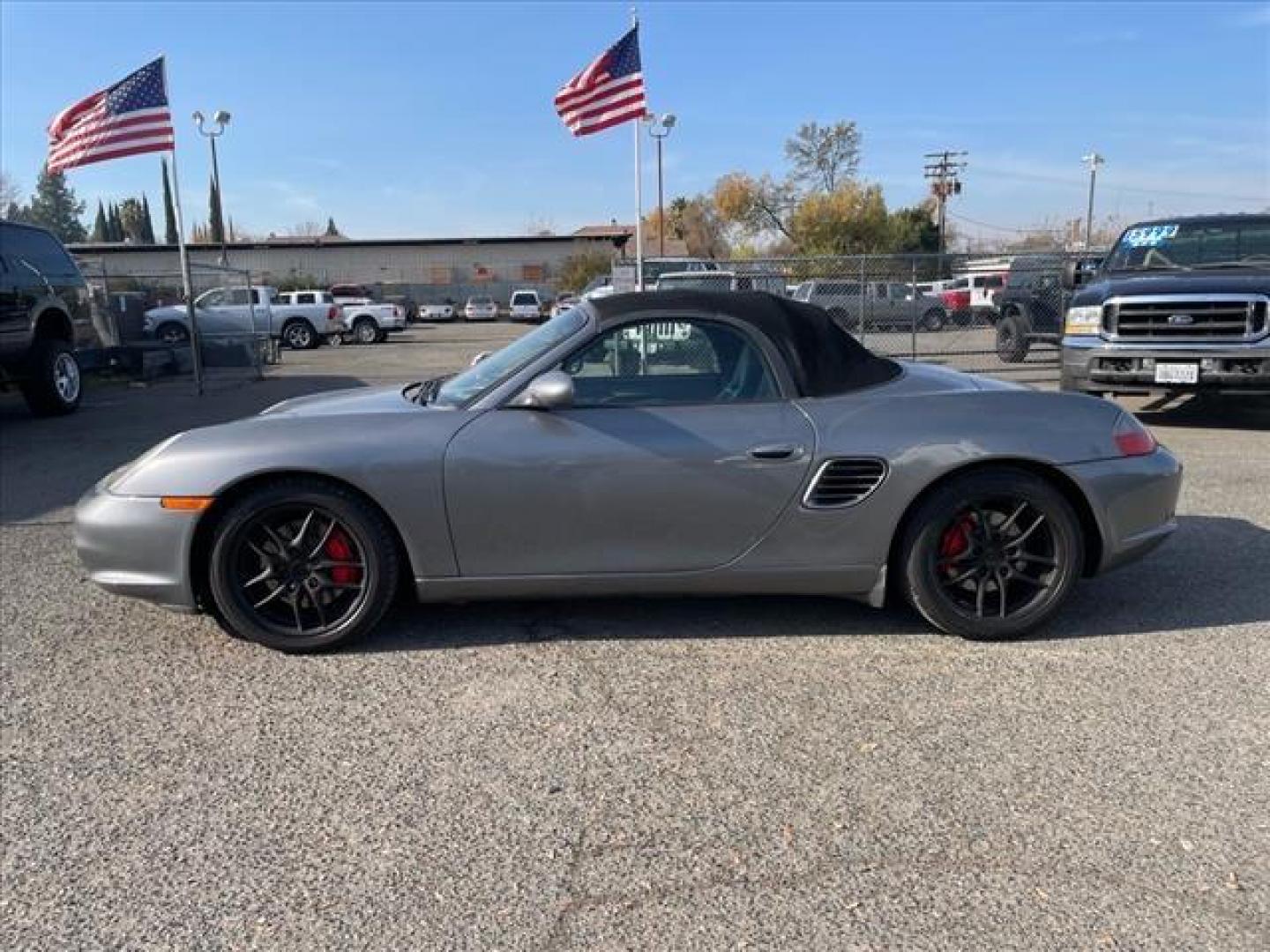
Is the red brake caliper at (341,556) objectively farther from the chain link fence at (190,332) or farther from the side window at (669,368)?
the chain link fence at (190,332)

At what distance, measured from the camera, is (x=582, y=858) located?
2.50 meters

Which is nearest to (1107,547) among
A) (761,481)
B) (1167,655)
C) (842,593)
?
(1167,655)

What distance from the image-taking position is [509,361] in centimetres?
410

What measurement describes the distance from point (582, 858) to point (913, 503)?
6.55ft

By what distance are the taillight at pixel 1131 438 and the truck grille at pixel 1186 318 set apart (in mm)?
5404

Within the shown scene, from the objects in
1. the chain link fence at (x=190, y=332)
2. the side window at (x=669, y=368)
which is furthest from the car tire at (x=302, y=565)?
the chain link fence at (x=190, y=332)

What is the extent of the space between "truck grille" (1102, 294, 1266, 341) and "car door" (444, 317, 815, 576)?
6481 mm

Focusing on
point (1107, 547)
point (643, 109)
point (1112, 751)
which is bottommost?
point (1112, 751)

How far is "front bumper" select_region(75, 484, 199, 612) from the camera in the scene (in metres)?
3.69

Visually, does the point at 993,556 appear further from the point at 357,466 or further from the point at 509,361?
the point at 357,466

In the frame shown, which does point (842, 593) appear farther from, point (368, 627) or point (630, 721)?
point (368, 627)

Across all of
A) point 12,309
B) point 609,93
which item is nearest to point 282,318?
point 609,93

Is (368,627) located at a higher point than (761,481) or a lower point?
lower

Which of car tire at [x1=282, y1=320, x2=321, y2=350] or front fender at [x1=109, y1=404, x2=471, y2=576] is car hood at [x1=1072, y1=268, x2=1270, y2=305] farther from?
car tire at [x1=282, y1=320, x2=321, y2=350]
